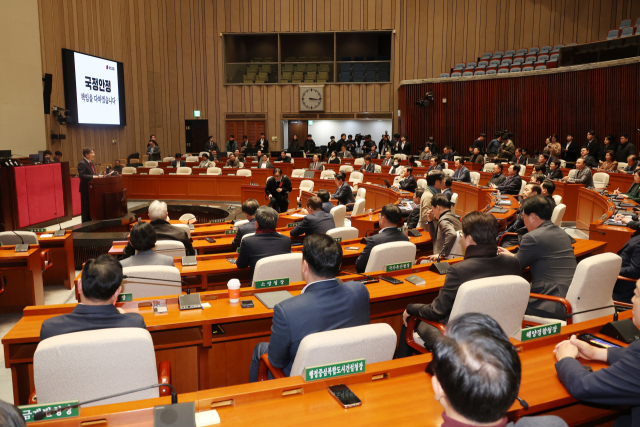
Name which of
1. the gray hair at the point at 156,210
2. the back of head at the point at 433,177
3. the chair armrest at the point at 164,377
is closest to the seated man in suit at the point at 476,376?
the chair armrest at the point at 164,377

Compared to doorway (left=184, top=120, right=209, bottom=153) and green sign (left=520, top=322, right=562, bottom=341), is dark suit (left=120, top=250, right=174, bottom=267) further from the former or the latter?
doorway (left=184, top=120, right=209, bottom=153)

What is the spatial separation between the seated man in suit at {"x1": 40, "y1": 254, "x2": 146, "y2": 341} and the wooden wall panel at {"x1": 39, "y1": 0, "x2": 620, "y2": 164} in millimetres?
13811

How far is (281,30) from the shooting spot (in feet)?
57.8

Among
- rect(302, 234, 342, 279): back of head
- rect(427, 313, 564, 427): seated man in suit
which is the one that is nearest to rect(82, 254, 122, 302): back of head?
rect(302, 234, 342, 279): back of head

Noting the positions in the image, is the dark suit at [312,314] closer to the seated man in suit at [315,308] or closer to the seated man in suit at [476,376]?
the seated man in suit at [315,308]

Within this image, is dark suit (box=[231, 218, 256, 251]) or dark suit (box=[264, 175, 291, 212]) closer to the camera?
dark suit (box=[231, 218, 256, 251])

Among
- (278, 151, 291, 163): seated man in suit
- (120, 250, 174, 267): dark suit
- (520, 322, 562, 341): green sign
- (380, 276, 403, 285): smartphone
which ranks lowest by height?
(380, 276, 403, 285): smartphone

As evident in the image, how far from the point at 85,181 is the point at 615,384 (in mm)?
8958

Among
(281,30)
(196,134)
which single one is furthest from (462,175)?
(196,134)

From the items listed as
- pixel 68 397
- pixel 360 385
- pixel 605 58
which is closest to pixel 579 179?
pixel 605 58

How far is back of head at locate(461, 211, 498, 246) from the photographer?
2.75 m

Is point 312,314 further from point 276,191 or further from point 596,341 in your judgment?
point 276,191

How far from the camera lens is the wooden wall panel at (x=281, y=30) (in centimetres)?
1605

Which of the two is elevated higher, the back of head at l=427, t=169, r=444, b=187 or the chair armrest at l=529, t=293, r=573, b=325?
the back of head at l=427, t=169, r=444, b=187
